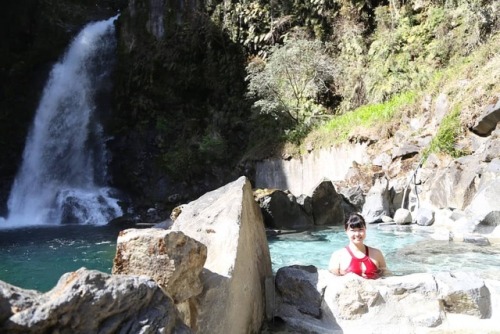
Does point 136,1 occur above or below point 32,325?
above

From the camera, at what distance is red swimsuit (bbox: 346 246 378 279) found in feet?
12.9

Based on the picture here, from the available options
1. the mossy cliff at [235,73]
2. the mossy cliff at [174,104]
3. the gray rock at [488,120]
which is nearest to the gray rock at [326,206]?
the mossy cliff at [235,73]

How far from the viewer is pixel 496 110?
9.62 meters

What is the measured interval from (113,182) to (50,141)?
11.3ft

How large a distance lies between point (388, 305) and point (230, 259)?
52.0 inches

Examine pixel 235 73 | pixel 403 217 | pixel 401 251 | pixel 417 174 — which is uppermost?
pixel 235 73

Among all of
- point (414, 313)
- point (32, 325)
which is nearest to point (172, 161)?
point (414, 313)

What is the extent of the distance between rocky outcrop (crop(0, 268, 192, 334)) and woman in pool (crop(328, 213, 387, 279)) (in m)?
2.03

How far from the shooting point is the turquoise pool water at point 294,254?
249 inches

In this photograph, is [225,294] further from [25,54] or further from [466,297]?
[25,54]

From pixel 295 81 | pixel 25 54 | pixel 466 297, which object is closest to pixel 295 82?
pixel 295 81

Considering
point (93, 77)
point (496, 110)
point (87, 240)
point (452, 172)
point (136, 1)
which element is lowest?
point (87, 240)

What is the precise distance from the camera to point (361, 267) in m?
3.96

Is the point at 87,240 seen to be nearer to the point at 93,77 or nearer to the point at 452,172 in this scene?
the point at 452,172
